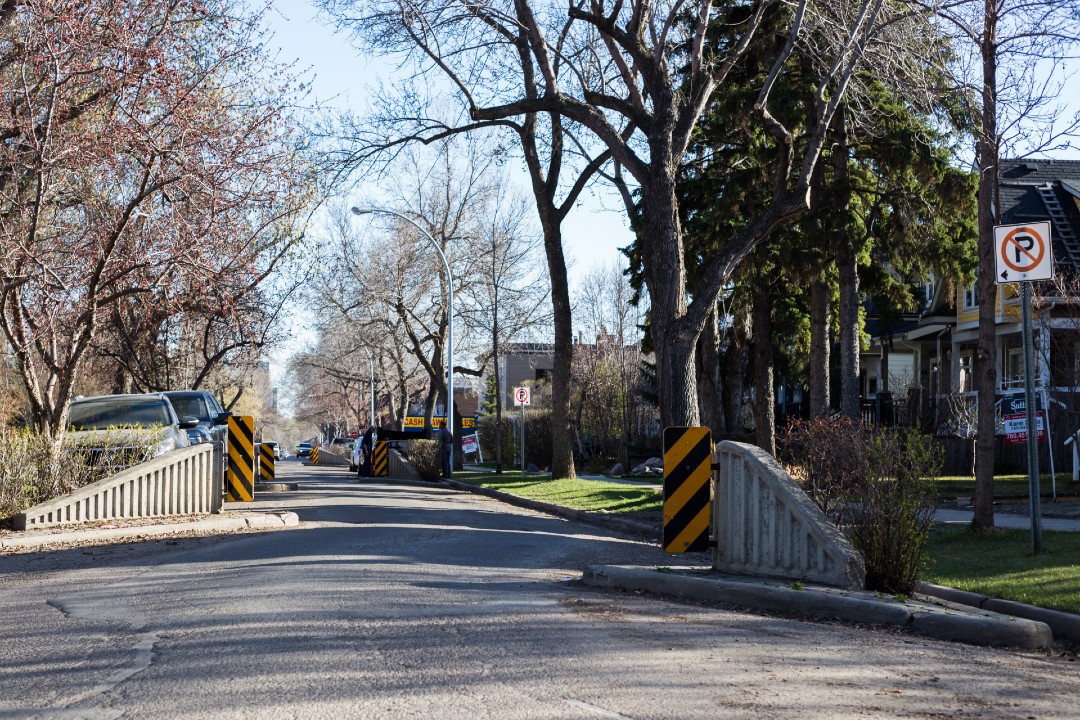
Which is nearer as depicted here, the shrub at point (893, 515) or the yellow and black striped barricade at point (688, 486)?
the shrub at point (893, 515)

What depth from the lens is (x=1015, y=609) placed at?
825 centimetres

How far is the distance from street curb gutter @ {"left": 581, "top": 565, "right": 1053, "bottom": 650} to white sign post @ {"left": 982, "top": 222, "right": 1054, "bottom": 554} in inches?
123

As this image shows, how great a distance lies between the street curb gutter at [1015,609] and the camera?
7.62 metres

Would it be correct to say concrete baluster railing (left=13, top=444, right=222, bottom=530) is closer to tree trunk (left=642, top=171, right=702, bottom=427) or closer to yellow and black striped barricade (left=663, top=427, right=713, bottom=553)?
tree trunk (left=642, top=171, right=702, bottom=427)

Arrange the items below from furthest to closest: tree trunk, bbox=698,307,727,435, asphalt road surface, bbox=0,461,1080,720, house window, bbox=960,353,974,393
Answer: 1. house window, bbox=960,353,974,393
2. tree trunk, bbox=698,307,727,435
3. asphalt road surface, bbox=0,461,1080,720

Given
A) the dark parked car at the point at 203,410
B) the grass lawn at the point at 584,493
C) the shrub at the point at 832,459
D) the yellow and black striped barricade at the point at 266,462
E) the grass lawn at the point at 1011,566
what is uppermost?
the dark parked car at the point at 203,410

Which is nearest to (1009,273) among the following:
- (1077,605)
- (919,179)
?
(1077,605)

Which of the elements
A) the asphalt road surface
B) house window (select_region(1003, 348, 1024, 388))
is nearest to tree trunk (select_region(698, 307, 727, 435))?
house window (select_region(1003, 348, 1024, 388))

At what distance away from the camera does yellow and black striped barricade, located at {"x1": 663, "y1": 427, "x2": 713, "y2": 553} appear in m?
10.4

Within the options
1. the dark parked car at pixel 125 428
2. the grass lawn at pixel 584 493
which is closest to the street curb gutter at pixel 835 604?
the dark parked car at pixel 125 428

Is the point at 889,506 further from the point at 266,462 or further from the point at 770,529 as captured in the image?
the point at 266,462

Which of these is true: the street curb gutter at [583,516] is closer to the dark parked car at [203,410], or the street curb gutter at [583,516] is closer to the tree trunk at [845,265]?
the dark parked car at [203,410]

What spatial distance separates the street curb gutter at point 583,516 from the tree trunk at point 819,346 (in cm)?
683

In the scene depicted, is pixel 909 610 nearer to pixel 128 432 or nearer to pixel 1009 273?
pixel 1009 273
